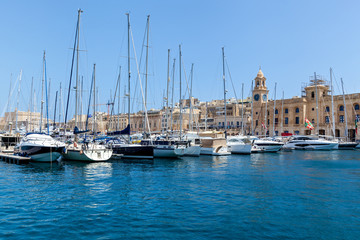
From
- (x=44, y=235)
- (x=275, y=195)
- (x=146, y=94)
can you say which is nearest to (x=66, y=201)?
(x=44, y=235)

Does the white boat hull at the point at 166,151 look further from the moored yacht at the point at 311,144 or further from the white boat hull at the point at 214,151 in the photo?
the moored yacht at the point at 311,144

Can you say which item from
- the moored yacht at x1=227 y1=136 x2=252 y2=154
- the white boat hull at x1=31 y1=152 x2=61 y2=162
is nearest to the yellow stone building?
the moored yacht at x1=227 y1=136 x2=252 y2=154

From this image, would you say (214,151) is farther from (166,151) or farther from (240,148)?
(166,151)

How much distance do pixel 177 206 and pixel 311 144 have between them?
43.7 metres

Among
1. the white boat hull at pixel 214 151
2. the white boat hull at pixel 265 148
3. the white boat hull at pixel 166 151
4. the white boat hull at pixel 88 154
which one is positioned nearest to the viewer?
the white boat hull at pixel 88 154

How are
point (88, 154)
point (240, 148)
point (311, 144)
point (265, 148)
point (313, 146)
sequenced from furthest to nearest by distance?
point (311, 144) < point (313, 146) < point (265, 148) < point (240, 148) < point (88, 154)

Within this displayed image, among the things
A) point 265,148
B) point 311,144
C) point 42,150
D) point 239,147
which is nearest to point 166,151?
point 42,150

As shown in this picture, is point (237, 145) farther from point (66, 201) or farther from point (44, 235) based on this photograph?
point (44, 235)

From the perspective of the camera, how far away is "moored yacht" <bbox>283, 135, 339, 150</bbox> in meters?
49.6

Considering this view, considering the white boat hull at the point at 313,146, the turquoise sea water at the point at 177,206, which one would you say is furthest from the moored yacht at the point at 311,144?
the turquoise sea water at the point at 177,206

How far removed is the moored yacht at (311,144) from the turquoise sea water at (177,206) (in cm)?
3134

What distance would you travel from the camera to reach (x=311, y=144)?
5041 centimetres

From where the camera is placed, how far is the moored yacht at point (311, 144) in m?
49.6

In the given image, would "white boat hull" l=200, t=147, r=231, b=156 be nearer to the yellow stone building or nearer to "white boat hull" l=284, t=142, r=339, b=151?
"white boat hull" l=284, t=142, r=339, b=151
